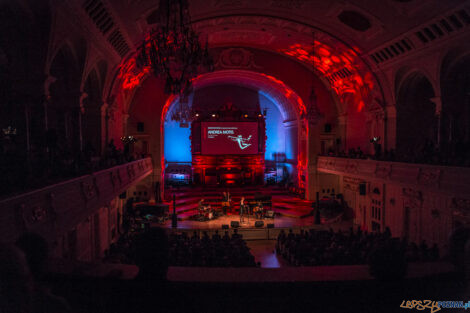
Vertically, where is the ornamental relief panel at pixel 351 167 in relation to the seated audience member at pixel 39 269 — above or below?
below

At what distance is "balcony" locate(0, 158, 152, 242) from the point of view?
174 inches

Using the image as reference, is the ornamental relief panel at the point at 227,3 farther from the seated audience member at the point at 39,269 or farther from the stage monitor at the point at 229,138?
the seated audience member at the point at 39,269

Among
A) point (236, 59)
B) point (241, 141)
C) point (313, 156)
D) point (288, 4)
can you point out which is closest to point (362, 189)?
point (313, 156)

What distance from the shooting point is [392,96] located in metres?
16.4

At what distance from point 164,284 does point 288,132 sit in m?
26.6

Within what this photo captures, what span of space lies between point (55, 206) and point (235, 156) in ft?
67.4

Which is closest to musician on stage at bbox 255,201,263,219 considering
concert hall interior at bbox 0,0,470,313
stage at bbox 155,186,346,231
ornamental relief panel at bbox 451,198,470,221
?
concert hall interior at bbox 0,0,470,313

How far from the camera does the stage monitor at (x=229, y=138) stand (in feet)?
83.9

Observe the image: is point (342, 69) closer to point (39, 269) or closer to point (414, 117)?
point (414, 117)

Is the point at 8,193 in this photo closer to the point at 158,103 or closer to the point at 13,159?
the point at 13,159

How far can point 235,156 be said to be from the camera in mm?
26031

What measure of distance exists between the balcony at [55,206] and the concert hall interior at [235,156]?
0.17 ft

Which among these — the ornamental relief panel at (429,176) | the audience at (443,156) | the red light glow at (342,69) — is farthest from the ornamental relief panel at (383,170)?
the red light glow at (342,69)

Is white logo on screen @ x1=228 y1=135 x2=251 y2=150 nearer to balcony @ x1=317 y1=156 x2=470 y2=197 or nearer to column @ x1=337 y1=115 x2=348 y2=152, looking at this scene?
column @ x1=337 y1=115 x2=348 y2=152
